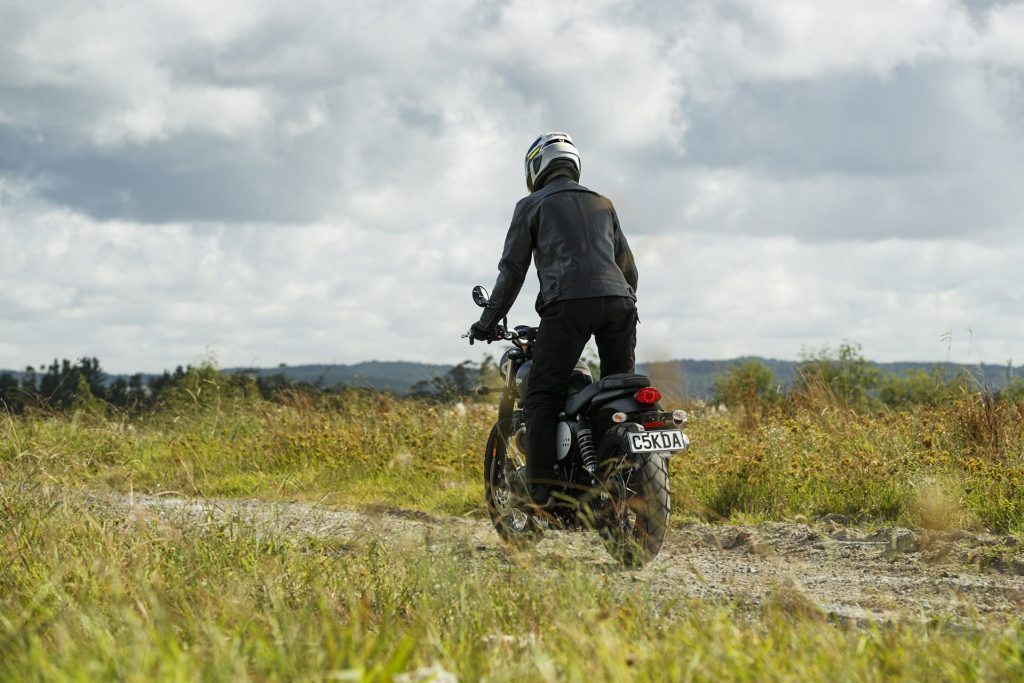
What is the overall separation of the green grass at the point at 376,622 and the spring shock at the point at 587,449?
3.74ft

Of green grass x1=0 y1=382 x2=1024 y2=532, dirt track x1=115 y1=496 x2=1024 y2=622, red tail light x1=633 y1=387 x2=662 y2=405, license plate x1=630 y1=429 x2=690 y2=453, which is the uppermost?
red tail light x1=633 y1=387 x2=662 y2=405

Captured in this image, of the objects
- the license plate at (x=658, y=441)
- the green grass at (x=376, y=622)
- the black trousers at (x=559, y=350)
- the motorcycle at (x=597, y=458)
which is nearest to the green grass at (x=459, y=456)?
the green grass at (x=376, y=622)

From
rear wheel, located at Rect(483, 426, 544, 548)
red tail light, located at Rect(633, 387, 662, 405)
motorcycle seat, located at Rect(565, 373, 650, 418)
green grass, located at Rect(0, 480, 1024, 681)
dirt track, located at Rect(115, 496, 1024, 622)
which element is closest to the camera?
green grass, located at Rect(0, 480, 1024, 681)

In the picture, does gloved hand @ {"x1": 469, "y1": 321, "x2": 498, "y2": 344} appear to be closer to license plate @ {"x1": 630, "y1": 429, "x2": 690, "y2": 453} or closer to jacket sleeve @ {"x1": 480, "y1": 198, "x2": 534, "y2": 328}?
jacket sleeve @ {"x1": 480, "y1": 198, "x2": 534, "y2": 328}

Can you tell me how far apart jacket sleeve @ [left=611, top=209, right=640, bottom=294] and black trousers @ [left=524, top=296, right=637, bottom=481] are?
545mm

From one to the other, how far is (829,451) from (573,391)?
3206 mm

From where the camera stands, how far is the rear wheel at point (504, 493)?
7.05 meters

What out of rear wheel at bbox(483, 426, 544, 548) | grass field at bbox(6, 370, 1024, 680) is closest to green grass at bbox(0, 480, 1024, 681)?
grass field at bbox(6, 370, 1024, 680)

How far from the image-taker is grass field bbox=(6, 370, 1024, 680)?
323cm

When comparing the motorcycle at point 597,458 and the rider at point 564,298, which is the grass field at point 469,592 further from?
the rider at point 564,298

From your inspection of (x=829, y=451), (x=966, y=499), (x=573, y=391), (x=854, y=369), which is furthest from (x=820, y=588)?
(x=854, y=369)

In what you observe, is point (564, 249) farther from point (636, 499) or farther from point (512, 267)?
point (636, 499)

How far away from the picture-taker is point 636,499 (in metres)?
6.00

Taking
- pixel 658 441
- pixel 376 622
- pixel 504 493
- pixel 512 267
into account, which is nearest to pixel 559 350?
pixel 512 267
